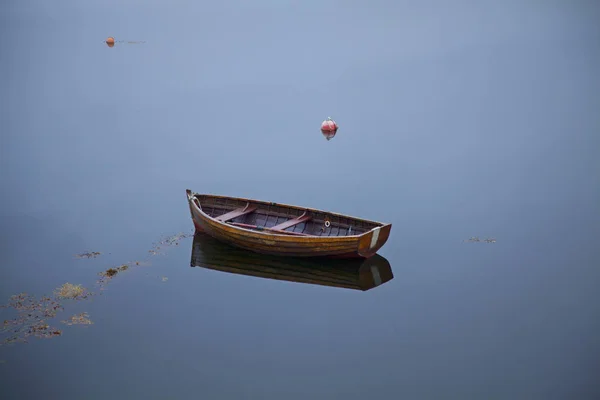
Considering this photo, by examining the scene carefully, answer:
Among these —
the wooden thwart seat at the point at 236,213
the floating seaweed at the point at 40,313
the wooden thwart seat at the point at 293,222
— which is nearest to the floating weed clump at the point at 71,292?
the floating seaweed at the point at 40,313

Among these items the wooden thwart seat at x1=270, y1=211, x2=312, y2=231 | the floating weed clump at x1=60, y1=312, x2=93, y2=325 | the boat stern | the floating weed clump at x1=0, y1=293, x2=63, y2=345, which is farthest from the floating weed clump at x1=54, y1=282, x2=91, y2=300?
the boat stern

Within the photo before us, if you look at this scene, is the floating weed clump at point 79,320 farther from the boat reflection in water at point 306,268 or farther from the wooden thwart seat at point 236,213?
the wooden thwart seat at point 236,213

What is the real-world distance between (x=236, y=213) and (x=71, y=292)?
23.5ft

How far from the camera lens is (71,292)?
70.6ft

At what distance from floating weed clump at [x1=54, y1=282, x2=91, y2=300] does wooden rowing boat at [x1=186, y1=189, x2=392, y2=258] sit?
215 inches

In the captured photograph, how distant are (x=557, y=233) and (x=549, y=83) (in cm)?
4043

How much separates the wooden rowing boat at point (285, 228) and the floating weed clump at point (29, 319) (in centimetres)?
681

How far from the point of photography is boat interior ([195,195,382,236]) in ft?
77.8

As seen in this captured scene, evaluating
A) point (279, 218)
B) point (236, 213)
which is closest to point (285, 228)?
point (279, 218)

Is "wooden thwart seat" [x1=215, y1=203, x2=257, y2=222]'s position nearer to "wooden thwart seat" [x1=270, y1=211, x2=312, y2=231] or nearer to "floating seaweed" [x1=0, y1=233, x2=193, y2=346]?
"wooden thwart seat" [x1=270, y1=211, x2=312, y2=231]

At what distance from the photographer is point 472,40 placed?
277 ft

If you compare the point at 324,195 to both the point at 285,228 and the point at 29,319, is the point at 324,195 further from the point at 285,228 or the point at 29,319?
the point at 29,319

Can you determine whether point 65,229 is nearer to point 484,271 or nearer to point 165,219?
point 165,219

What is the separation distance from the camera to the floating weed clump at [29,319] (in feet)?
61.0
